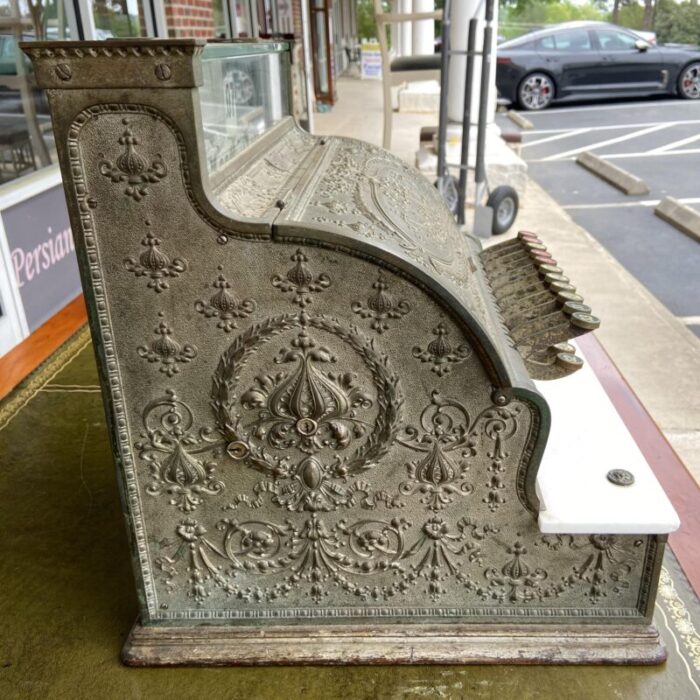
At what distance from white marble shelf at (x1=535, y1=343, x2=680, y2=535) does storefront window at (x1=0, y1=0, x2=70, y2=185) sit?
3133 millimetres

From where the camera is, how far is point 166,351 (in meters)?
1.46

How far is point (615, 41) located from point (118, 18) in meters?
12.0

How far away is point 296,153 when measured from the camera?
7.41ft

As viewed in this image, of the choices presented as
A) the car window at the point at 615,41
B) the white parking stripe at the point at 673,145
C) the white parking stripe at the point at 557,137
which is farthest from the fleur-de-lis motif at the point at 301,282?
the car window at the point at 615,41

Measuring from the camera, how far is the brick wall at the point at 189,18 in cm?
511

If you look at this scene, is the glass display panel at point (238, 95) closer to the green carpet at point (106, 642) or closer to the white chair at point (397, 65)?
the green carpet at point (106, 642)

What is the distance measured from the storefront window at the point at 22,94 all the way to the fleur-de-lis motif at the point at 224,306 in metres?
2.77

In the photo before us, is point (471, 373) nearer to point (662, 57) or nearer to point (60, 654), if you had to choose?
point (60, 654)

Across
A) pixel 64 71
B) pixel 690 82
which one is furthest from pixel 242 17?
pixel 690 82

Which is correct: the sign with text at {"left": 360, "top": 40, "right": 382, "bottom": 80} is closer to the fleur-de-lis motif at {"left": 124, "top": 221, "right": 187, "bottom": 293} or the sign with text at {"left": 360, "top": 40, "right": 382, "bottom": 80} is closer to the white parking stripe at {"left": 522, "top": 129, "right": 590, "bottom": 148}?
the white parking stripe at {"left": 522, "top": 129, "right": 590, "bottom": 148}

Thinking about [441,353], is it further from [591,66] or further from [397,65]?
[591,66]

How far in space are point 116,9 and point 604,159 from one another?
677cm

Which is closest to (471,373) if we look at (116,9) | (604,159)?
(116,9)

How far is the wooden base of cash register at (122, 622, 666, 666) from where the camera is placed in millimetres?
1674
